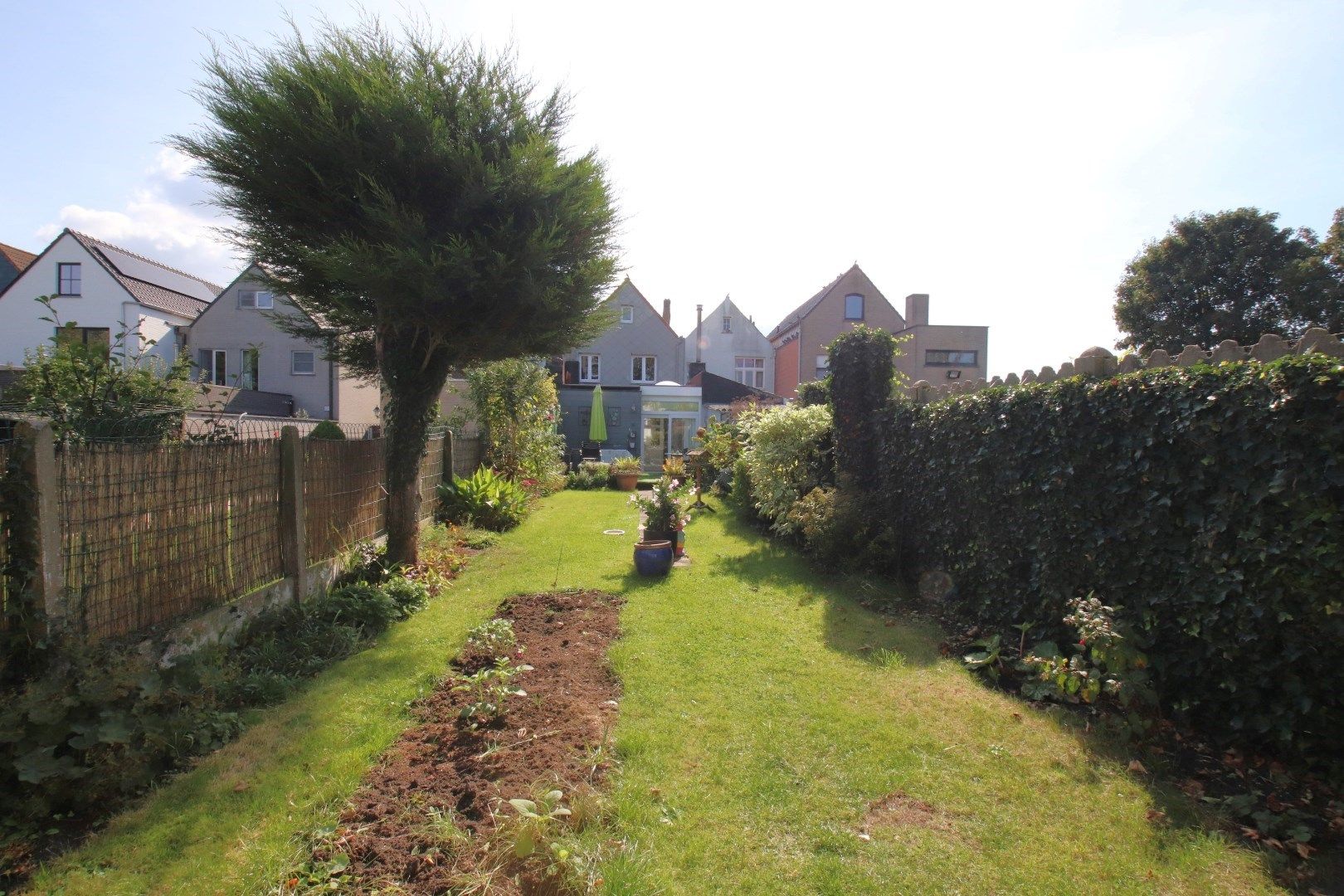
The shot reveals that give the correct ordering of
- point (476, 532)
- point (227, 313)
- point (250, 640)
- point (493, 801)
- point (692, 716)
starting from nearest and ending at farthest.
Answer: point (493, 801)
point (692, 716)
point (250, 640)
point (476, 532)
point (227, 313)

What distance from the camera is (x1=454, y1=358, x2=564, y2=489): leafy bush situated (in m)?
14.3

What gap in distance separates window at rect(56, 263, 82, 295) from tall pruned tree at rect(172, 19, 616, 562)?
29.7 meters

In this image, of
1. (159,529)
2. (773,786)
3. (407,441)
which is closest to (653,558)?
(407,441)

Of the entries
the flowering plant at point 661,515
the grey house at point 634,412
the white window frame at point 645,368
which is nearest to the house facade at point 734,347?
the white window frame at point 645,368

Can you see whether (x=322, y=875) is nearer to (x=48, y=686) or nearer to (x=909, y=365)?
(x=48, y=686)

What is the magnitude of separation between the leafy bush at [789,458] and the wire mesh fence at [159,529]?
6.63 metres

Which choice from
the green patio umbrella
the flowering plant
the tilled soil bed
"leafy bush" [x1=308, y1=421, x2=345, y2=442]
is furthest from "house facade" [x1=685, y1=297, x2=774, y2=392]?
the tilled soil bed

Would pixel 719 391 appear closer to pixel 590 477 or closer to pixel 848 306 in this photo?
pixel 848 306

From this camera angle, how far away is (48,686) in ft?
10.1

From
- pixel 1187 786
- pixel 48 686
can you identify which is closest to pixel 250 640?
pixel 48 686

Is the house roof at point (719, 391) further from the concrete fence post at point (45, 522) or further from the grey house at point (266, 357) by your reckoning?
the concrete fence post at point (45, 522)

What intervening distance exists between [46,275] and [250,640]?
33.5m

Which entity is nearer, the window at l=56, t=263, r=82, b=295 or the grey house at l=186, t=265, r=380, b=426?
the grey house at l=186, t=265, r=380, b=426

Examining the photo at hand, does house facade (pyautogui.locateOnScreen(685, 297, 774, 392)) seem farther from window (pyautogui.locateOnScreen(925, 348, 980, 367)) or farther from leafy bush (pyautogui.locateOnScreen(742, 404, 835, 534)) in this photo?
leafy bush (pyautogui.locateOnScreen(742, 404, 835, 534))
